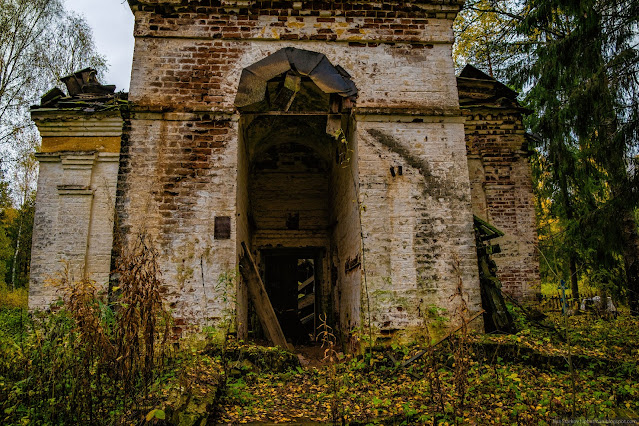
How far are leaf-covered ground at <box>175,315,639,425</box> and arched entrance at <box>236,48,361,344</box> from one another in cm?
141

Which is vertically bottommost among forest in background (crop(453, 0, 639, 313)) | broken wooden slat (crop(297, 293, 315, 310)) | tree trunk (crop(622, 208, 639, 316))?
broken wooden slat (crop(297, 293, 315, 310))

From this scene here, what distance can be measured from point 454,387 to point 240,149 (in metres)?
4.77

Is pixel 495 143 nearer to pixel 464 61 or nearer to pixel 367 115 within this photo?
pixel 367 115

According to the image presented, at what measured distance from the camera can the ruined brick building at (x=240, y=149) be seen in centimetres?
649

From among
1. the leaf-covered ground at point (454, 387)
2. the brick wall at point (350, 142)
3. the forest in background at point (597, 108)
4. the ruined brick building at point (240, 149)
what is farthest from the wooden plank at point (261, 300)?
the forest in background at point (597, 108)

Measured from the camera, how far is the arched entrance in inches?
276

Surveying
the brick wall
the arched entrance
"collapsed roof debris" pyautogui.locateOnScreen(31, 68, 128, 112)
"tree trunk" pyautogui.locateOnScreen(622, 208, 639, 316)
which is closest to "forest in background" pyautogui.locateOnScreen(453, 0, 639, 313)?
"tree trunk" pyautogui.locateOnScreen(622, 208, 639, 316)

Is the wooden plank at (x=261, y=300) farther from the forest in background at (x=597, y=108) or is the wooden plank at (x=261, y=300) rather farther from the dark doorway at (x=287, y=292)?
the forest in background at (x=597, y=108)

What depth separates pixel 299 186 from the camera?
10539 mm

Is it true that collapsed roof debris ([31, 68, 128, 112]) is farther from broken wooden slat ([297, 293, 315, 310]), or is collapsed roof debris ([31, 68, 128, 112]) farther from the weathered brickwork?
broken wooden slat ([297, 293, 315, 310])

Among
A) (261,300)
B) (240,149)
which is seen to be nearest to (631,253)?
(261,300)

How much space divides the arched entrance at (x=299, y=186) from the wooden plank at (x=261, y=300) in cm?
28

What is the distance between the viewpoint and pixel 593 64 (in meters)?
8.00

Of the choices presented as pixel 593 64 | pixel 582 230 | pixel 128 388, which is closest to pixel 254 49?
pixel 128 388
